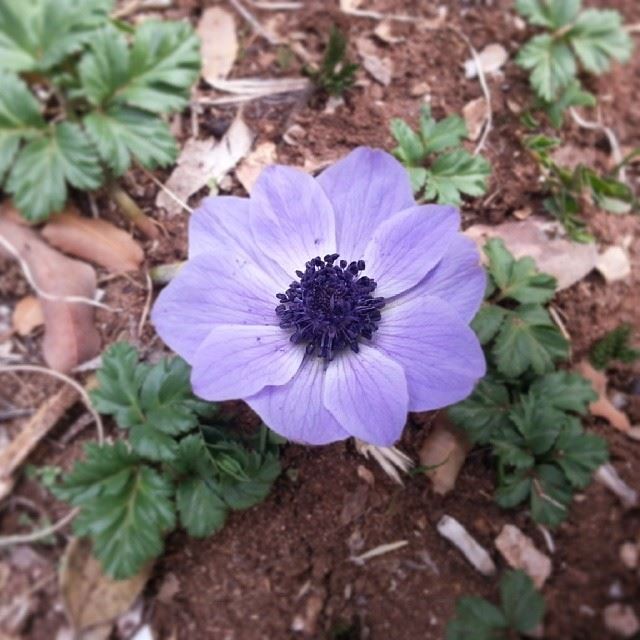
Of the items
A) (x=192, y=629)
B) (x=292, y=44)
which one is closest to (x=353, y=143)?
(x=292, y=44)

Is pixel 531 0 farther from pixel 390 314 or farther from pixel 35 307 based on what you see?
pixel 35 307

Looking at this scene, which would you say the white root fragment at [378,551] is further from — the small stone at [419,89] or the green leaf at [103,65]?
the green leaf at [103,65]

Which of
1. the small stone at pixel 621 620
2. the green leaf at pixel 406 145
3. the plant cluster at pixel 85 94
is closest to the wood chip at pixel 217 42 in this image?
the plant cluster at pixel 85 94

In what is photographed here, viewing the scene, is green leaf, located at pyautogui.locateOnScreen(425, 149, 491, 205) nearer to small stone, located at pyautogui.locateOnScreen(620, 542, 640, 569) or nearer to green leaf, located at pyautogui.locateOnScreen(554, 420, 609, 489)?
green leaf, located at pyautogui.locateOnScreen(554, 420, 609, 489)

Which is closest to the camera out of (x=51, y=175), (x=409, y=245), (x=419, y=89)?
(x=409, y=245)

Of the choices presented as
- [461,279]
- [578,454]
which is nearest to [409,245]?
[461,279]

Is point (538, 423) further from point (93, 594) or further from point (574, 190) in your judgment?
point (93, 594)
